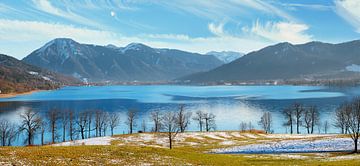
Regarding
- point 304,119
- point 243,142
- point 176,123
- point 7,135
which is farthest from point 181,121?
point 304,119

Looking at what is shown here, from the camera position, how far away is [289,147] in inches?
2918

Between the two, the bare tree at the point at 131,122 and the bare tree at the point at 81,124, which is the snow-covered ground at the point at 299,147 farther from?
the bare tree at the point at 81,124

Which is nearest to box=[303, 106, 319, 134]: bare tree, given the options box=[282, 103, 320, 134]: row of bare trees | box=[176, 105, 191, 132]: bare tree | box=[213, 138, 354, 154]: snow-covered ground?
box=[282, 103, 320, 134]: row of bare trees

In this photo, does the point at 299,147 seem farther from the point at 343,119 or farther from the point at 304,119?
the point at 304,119

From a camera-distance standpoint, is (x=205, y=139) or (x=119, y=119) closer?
(x=205, y=139)

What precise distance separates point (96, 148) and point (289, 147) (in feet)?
149

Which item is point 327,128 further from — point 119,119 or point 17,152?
point 17,152

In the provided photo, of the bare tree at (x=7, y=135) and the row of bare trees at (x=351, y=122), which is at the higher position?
the row of bare trees at (x=351, y=122)

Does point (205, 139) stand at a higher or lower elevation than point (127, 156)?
lower

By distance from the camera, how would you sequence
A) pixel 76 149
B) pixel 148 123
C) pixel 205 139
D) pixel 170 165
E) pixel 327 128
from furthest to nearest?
pixel 148 123
pixel 327 128
pixel 205 139
pixel 76 149
pixel 170 165

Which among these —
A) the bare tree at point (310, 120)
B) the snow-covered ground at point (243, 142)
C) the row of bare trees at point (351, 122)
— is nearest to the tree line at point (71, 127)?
the snow-covered ground at point (243, 142)

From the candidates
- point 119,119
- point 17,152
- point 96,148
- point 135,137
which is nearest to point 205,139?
point 135,137

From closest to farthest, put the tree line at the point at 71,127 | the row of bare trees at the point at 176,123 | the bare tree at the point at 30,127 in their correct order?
the bare tree at the point at 30,127 < the tree line at the point at 71,127 < the row of bare trees at the point at 176,123

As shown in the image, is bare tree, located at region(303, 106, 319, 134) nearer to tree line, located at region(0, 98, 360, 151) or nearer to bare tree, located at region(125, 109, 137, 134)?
tree line, located at region(0, 98, 360, 151)
